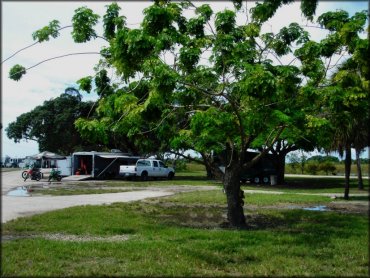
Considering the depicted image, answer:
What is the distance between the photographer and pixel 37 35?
961cm

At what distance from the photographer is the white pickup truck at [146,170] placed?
3760 cm

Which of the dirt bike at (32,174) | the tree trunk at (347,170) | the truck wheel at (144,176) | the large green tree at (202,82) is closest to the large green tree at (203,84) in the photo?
the large green tree at (202,82)

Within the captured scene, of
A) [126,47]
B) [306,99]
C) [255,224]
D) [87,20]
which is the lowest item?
[255,224]

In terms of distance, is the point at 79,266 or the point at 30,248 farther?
the point at 30,248

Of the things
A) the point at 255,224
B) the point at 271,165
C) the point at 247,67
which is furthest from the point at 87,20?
the point at 271,165

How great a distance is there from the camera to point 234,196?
1248 cm

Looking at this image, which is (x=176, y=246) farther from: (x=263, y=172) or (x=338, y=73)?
(x=263, y=172)

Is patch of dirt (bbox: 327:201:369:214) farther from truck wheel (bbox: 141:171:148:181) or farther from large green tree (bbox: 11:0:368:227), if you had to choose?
truck wheel (bbox: 141:171:148:181)

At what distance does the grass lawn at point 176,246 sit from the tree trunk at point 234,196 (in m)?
0.47

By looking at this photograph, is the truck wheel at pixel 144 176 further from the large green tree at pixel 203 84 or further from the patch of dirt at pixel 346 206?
the large green tree at pixel 203 84

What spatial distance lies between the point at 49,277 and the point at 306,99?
6.84 meters

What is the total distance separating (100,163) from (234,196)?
1127 inches

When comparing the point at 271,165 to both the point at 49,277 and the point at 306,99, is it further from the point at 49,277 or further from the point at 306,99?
the point at 49,277

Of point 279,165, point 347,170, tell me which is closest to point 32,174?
point 279,165
